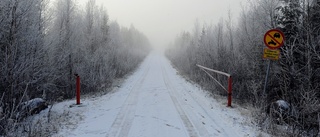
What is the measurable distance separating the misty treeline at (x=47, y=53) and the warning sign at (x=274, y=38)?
6558 mm

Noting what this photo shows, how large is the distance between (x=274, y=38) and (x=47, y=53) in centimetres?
815

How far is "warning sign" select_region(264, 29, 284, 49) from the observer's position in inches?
271

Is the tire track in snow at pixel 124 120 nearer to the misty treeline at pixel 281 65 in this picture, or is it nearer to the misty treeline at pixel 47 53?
the misty treeline at pixel 47 53

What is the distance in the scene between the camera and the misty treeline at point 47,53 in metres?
6.02

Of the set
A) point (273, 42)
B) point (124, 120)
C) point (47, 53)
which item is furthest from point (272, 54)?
point (47, 53)

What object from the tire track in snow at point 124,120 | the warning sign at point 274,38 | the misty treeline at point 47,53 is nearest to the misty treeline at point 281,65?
the warning sign at point 274,38

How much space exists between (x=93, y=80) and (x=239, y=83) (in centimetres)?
748

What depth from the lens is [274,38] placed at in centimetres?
696

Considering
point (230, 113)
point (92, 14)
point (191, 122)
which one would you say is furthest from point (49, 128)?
point (92, 14)

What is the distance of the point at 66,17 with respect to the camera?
14.2 m

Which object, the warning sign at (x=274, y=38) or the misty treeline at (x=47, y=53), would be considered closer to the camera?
the misty treeline at (x=47, y=53)

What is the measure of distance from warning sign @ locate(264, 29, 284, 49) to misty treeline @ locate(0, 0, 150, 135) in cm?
656

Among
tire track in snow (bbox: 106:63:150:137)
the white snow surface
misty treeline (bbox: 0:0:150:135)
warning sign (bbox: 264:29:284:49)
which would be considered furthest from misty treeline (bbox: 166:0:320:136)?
misty treeline (bbox: 0:0:150:135)

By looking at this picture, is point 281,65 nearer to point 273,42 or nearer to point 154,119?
point 273,42
